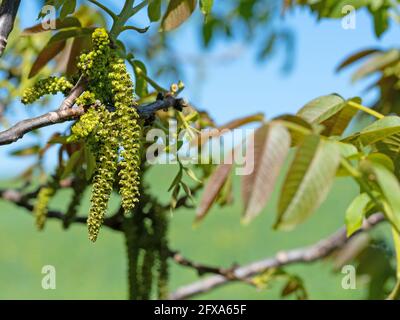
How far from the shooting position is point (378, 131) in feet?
3.85

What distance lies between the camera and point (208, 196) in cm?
97

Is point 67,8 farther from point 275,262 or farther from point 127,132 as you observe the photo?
point 275,262

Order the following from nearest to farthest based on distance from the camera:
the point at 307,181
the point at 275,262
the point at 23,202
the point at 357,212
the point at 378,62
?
the point at 307,181, the point at 357,212, the point at 23,202, the point at 378,62, the point at 275,262

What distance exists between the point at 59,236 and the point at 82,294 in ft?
3.56

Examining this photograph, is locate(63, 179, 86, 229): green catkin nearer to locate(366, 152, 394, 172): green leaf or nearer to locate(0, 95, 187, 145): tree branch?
locate(0, 95, 187, 145): tree branch

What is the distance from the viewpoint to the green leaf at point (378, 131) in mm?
1155

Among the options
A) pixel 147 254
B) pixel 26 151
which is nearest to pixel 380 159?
pixel 147 254

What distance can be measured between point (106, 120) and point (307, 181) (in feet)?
1.48

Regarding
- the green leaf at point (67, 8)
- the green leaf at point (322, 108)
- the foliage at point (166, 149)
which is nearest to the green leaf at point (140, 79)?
the foliage at point (166, 149)

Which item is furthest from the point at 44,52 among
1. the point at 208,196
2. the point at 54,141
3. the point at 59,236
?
the point at 59,236

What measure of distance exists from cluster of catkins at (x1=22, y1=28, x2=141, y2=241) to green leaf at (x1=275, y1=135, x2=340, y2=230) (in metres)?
0.34

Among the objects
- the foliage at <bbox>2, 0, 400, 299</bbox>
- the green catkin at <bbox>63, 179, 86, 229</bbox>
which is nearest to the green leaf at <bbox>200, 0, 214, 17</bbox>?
the foliage at <bbox>2, 0, 400, 299</bbox>

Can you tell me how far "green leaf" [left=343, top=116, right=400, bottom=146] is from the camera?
1.16 m

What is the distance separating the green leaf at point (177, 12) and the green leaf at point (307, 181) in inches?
20.8
